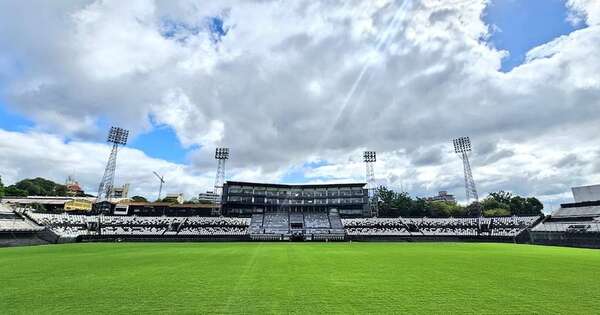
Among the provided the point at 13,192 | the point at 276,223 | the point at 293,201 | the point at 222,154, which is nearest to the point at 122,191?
the point at 13,192

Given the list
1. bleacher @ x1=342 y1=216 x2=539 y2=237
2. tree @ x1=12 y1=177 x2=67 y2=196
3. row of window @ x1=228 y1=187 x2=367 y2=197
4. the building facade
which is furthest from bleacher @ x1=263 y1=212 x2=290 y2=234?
tree @ x1=12 y1=177 x2=67 y2=196

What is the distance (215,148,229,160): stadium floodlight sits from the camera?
7775 centimetres

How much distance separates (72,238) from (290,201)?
153 ft

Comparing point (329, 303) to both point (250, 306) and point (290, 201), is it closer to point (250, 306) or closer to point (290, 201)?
point (250, 306)

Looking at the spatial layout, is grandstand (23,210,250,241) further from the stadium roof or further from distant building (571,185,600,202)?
distant building (571,185,600,202)

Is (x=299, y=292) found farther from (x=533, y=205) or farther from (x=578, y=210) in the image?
(x=533, y=205)

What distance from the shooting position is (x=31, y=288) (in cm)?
1155

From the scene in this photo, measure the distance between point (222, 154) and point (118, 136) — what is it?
77.1 ft

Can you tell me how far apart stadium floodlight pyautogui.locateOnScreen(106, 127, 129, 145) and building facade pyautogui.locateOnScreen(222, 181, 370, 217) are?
24950 mm

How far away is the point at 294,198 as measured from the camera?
8100 centimetres

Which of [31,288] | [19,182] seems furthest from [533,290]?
[19,182]

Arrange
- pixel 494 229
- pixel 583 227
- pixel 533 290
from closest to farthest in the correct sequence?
pixel 533 290
pixel 583 227
pixel 494 229

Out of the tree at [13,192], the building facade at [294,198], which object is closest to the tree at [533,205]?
the building facade at [294,198]

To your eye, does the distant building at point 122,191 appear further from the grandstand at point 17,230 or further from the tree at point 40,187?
the grandstand at point 17,230
